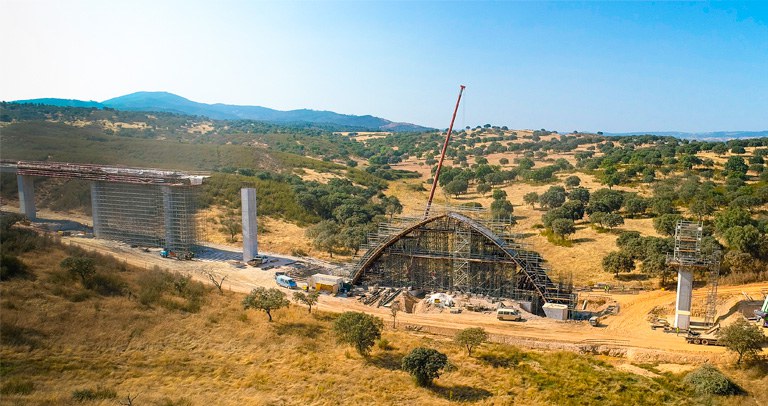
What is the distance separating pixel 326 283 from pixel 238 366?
47.9 feet

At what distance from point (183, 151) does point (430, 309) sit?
241 ft

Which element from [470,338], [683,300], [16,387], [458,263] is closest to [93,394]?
[16,387]

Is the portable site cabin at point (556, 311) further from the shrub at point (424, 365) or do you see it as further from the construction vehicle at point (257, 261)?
the construction vehicle at point (257, 261)

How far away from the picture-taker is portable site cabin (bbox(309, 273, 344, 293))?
41.6m

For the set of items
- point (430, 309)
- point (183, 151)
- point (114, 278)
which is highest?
point (183, 151)

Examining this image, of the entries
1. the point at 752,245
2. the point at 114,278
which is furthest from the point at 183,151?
the point at 752,245

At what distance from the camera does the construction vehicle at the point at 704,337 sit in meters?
30.6

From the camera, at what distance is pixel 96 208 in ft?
177

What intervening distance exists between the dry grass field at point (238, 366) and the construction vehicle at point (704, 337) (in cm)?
401

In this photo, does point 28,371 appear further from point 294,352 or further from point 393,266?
point 393,266

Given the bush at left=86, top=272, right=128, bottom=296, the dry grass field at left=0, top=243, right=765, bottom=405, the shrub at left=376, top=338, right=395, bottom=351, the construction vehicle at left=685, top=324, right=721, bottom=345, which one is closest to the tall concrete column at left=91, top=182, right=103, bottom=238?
the bush at left=86, top=272, right=128, bottom=296

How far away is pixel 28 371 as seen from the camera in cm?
2375

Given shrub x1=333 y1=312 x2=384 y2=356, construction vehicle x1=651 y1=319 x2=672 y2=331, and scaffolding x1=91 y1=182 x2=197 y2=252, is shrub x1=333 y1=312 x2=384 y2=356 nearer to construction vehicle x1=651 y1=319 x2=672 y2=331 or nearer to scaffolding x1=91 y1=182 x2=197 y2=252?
construction vehicle x1=651 y1=319 x2=672 y2=331

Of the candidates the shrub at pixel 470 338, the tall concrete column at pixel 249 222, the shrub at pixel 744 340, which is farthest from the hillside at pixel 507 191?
the shrub at pixel 744 340
